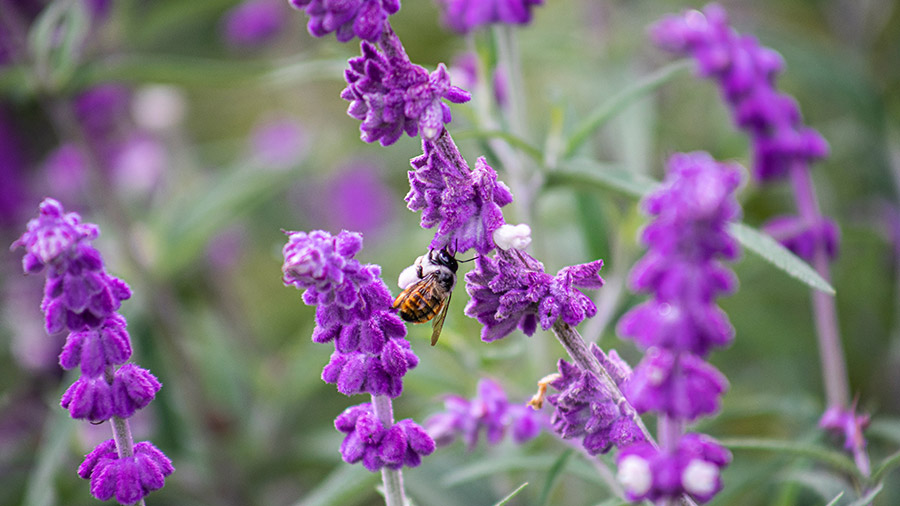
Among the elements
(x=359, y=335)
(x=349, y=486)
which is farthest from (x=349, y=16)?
(x=349, y=486)

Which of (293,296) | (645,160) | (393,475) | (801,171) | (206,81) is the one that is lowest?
(393,475)

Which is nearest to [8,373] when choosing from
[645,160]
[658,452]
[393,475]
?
[645,160]

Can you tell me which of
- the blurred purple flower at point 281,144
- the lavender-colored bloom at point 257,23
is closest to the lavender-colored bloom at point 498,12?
the blurred purple flower at point 281,144

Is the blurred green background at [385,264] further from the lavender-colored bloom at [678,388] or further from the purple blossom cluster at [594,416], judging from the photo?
the lavender-colored bloom at [678,388]

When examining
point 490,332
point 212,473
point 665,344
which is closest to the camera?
point 665,344

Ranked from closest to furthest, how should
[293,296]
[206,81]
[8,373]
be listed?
[206,81]
[8,373]
[293,296]

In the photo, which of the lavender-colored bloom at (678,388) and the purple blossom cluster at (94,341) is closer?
the lavender-colored bloom at (678,388)

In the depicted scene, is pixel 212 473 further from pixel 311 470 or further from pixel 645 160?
pixel 645 160
